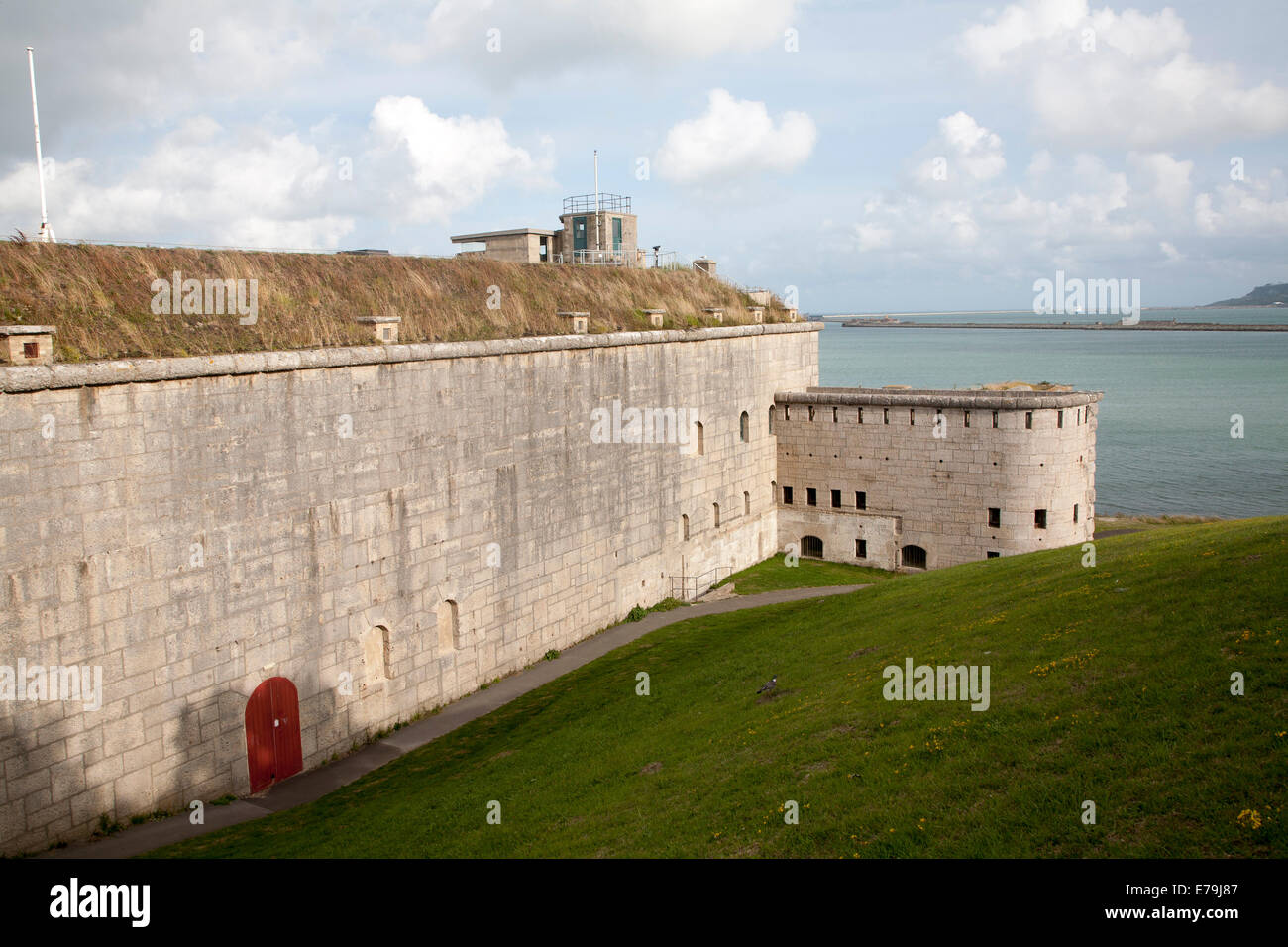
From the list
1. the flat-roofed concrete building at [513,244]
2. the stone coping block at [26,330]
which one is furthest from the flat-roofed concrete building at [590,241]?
the stone coping block at [26,330]

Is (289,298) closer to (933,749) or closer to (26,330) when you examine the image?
(26,330)

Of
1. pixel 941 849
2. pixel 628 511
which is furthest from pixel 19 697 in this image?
pixel 628 511

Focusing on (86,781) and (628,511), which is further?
(628,511)

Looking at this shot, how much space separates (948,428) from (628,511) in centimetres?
1274

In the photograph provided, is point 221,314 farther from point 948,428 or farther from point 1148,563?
point 948,428

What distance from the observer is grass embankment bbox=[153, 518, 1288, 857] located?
9797 millimetres

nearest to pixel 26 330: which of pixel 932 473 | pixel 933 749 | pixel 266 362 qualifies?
pixel 266 362

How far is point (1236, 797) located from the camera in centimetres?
919

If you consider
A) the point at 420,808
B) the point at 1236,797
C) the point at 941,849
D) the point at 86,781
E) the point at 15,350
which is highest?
the point at 15,350

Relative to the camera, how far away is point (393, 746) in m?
20.0

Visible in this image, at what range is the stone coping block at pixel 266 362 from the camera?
1418cm

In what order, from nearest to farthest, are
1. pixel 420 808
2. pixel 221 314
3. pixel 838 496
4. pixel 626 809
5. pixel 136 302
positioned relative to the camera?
pixel 626 809
pixel 420 808
pixel 136 302
pixel 221 314
pixel 838 496

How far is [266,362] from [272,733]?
266 inches

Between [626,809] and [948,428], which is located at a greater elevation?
[948,428]
